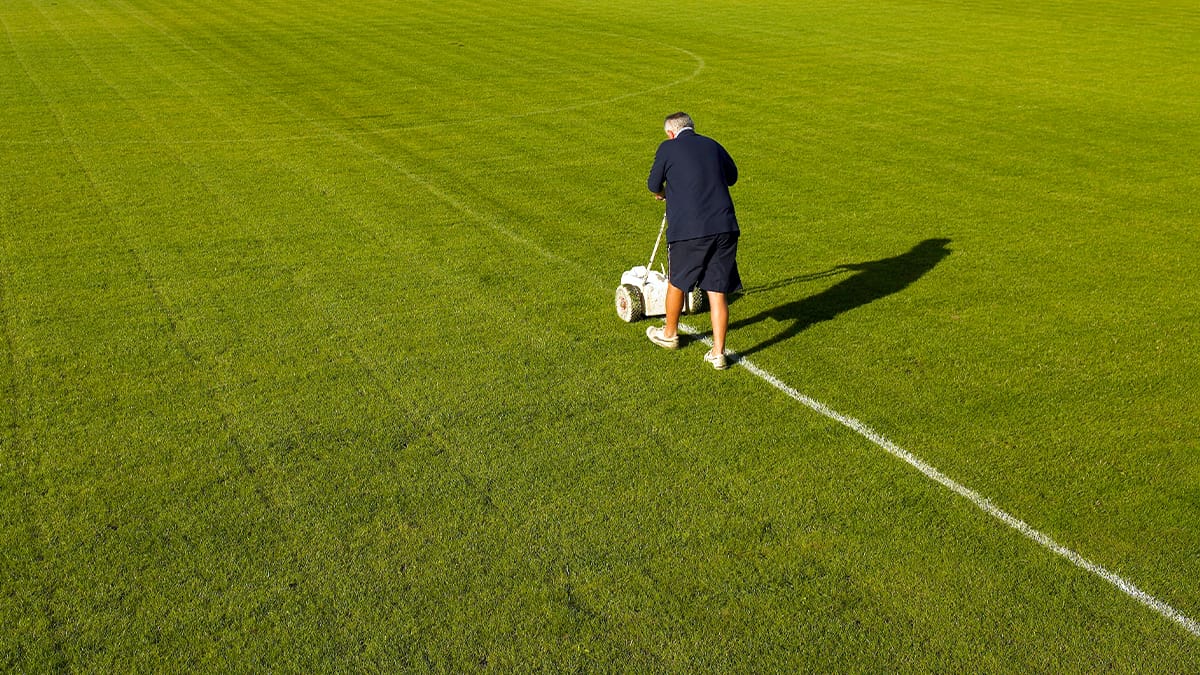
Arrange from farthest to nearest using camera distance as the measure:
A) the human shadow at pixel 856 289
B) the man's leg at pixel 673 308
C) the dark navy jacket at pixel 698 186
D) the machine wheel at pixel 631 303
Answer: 1. the human shadow at pixel 856 289
2. the machine wheel at pixel 631 303
3. the man's leg at pixel 673 308
4. the dark navy jacket at pixel 698 186

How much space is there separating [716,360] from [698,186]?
1.37 m

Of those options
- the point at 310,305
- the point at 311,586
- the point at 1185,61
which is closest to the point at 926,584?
the point at 311,586

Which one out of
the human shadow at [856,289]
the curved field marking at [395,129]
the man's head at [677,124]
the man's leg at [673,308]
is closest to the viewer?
the man's head at [677,124]

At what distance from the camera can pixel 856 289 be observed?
10.0m

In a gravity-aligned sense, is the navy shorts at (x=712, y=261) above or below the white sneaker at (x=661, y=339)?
above

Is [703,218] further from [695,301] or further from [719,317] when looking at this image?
[695,301]

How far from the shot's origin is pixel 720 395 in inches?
303

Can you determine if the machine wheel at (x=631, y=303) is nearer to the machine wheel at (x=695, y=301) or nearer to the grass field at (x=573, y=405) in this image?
the grass field at (x=573, y=405)

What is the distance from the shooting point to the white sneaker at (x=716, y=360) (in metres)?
8.11

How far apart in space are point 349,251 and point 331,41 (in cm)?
2067

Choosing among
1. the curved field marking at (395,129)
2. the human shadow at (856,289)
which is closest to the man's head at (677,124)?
the human shadow at (856,289)

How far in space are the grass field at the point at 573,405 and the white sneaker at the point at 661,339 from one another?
0.18m

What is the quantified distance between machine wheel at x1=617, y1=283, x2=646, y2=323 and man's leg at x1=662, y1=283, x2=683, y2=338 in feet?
1.63

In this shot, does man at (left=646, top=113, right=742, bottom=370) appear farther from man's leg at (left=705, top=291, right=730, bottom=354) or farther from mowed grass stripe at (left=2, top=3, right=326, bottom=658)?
mowed grass stripe at (left=2, top=3, right=326, bottom=658)
